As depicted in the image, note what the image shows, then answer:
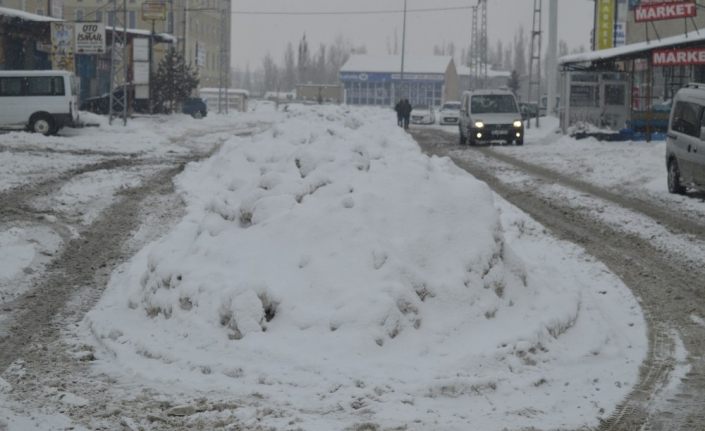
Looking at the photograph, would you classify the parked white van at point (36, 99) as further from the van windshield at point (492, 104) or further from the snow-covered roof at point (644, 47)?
the snow-covered roof at point (644, 47)

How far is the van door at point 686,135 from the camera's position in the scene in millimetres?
17636

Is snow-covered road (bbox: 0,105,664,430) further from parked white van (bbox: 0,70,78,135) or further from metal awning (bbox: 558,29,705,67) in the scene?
parked white van (bbox: 0,70,78,135)

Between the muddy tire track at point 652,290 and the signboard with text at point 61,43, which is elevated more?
the signboard with text at point 61,43

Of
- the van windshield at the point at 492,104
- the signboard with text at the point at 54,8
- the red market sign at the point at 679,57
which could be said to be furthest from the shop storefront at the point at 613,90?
the signboard with text at the point at 54,8

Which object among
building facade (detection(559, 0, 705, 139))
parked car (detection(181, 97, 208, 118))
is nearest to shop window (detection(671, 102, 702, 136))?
building facade (detection(559, 0, 705, 139))

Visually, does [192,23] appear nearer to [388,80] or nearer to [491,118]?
[388,80]

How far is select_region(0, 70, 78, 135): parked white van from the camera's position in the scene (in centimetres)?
3488

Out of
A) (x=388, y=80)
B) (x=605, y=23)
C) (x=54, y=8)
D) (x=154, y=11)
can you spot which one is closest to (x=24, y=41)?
(x=154, y=11)

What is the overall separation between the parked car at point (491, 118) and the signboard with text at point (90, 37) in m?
16.8

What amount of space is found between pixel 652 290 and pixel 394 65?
115 meters

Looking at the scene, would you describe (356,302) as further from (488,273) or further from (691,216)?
(691,216)

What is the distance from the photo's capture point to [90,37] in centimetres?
4366

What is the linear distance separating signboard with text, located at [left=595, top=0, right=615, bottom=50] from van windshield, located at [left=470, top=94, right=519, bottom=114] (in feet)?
56.1

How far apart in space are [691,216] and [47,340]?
1117 cm
